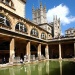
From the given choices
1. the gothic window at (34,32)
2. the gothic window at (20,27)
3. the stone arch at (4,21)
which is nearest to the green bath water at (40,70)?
the stone arch at (4,21)

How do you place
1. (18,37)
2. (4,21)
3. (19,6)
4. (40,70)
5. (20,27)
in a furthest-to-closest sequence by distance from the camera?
(19,6) → (20,27) → (18,37) → (4,21) → (40,70)

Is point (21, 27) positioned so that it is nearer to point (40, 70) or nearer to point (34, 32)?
point (34, 32)

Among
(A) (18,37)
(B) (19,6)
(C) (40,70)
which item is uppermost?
(B) (19,6)

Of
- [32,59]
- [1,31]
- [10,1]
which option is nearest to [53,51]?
[32,59]

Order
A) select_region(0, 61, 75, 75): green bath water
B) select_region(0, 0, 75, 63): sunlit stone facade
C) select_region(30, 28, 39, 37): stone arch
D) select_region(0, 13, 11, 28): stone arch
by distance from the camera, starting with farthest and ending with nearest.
A: select_region(30, 28, 39, 37): stone arch → select_region(0, 0, 75, 63): sunlit stone facade → select_region(0, 13, 11, 28): stone arch → select_region(0, 61, 75, 75): green bath water

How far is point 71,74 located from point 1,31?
1419 centimetres

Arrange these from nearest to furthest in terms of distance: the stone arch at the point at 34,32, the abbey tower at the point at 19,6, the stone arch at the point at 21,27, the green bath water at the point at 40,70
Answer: the green bath water at the point at 40,70 → the stone arch at the point at 21,27 → the abbey tower at the point at 19,6 → the stone arch at the point at 34,32

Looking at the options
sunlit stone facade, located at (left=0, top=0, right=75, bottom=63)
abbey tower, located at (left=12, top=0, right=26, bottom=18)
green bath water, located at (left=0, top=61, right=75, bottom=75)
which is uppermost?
abbey tower, located at (left=12, top=0, right=26, bottom=18)

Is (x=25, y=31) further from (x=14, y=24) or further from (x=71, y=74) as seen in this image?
(x=71, y=74)

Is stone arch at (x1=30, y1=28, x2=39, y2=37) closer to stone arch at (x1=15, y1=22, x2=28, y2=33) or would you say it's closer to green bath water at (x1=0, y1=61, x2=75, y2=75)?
stone arch at (x1=15, y1=22, x2=28, y2=33)

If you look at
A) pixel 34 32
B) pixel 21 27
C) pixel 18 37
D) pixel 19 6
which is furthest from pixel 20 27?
pixel 34 32

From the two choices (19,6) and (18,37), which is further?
(19,6)

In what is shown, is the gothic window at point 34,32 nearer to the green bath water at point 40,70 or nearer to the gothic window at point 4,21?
the gothic window at point 4,21

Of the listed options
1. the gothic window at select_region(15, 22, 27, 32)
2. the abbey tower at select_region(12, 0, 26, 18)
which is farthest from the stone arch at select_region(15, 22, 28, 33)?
the abbey tower at select_region(12, 0, 26, 18)
